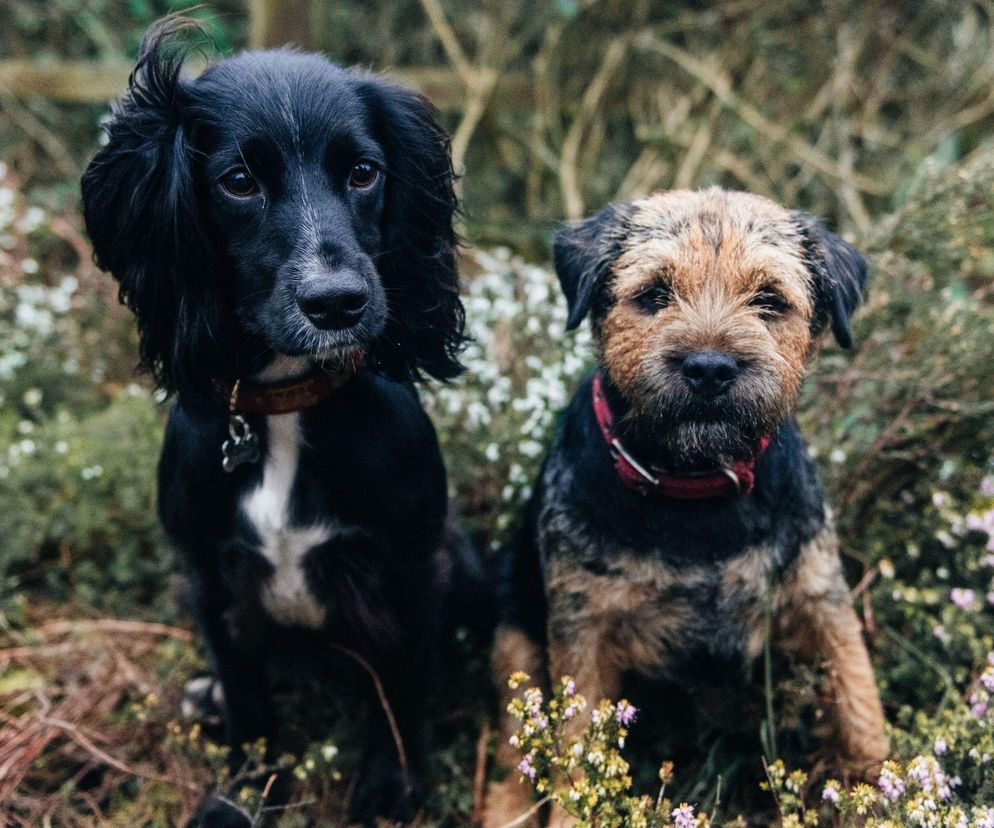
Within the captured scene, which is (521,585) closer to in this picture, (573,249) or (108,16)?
(573,249)

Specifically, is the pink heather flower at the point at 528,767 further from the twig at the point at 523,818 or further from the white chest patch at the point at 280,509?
the white chest patch at the point at 280,509

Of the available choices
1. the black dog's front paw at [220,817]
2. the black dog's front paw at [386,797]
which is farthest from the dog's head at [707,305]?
the black dog's front paw at [220,817]

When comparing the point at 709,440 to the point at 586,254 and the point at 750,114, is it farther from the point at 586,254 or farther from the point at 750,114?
the point at 750,114

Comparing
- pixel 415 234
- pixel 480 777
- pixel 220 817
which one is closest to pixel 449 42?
pixel 415 234

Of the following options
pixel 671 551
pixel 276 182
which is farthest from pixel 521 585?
pixel 276 182

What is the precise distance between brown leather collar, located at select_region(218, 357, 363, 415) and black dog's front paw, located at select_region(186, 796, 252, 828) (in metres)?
1.22

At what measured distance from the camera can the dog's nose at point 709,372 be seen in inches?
93.7

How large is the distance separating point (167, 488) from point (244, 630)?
0.49 meters

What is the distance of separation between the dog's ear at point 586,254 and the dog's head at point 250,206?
514mm

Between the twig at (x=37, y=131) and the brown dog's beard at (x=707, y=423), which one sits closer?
the brown dog's beard at (x=707, y=423)

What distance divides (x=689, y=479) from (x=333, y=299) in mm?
1070

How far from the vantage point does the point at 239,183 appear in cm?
240

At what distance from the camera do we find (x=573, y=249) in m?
2.86

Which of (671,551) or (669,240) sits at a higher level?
(669,240)
